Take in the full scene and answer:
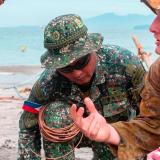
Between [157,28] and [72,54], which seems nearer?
[157,28]

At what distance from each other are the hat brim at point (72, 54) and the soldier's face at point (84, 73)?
8cm

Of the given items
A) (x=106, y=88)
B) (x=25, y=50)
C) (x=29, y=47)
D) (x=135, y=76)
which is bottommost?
(x=29, y=47)

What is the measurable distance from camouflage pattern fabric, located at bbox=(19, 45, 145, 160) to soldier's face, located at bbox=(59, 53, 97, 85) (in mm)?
65

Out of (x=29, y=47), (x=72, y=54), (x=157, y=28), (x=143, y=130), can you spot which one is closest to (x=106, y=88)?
(x=72, y=54)

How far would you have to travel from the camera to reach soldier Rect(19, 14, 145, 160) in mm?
3547

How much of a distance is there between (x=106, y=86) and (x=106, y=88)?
0.6 inches

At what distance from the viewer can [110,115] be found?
3.80 metres

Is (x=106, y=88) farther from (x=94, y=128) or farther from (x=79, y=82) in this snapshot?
(x=94, y=128)

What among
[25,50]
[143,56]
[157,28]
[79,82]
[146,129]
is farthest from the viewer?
[25,50]

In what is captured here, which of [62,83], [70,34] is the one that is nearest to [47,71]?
[62,83]

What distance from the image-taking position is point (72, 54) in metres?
3.49

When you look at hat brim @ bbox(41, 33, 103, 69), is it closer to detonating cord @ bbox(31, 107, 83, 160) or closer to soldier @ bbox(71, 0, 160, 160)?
detonating cord @ bbox(31, 107, 83, 160)

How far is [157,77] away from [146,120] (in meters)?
0.22

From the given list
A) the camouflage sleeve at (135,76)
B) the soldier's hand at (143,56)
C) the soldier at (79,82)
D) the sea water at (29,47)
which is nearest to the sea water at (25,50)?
the sea water at (29,47)
